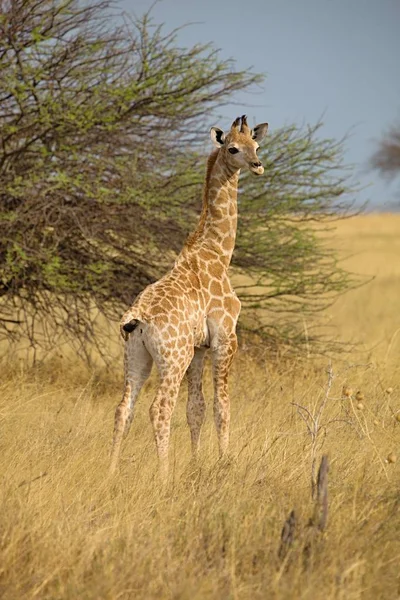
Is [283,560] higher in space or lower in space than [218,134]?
lower

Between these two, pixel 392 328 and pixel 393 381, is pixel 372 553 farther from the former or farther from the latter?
pixel 392 328

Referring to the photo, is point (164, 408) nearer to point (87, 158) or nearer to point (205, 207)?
point (205, 207)

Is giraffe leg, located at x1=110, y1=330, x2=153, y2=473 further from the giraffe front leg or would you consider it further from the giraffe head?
the giraffe head

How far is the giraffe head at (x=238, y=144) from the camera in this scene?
6.31 metres

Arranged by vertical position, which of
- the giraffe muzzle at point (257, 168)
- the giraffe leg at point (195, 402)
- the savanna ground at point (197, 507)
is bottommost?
the savanna ground at point (197, 507)

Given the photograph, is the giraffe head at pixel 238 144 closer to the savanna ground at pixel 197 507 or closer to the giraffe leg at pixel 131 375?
the giraffe leg at pixel 131 375

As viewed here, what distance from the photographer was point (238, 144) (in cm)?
635

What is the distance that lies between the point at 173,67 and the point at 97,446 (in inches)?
185

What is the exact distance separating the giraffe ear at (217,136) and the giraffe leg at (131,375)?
1.65 meters

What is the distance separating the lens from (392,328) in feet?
46.6

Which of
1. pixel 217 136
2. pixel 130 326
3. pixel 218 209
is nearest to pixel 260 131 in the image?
pixel 217 136

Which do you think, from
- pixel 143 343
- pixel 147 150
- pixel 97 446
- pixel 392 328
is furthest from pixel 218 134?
pixel 392 328

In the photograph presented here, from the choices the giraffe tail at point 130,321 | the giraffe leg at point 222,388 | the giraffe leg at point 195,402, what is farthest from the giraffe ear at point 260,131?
the giraffe tail at point 130,321

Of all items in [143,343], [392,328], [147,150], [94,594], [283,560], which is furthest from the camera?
[392,328]
